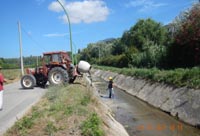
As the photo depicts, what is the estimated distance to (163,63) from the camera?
3431cm

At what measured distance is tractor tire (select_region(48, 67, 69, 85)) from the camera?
70.0ft

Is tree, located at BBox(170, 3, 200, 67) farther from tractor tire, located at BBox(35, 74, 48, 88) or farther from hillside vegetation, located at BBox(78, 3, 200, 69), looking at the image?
tractor tire, located at BBox(35, 74, 48, 88)

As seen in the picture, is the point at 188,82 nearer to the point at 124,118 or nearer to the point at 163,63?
the point at 124,118

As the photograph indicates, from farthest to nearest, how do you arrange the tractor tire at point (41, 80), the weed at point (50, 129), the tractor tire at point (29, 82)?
the tractor tire at point (41, 80) < the tractor tire at point (29, 82) < the weed at point (50, 129)

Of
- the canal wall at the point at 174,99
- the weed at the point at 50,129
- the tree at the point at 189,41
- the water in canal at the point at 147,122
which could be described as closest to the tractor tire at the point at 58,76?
the water in canal at the point at 147,122

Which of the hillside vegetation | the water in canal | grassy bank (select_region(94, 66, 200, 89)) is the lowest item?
the water in canal

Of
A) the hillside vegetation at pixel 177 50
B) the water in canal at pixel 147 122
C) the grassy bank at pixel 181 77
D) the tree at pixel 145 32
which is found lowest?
the water in canal at pixel 147 122

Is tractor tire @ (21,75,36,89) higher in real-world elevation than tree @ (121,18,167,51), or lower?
lower

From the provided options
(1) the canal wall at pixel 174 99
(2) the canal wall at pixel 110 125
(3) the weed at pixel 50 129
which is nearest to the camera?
(3) the weed at pixel 50 129

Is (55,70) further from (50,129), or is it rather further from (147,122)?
(50,129)

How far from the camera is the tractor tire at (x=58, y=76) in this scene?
2133cm

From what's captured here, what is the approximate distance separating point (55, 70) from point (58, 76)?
48 centimetres

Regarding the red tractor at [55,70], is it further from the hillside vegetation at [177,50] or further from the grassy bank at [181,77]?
the hillside vegetation at [177,50]

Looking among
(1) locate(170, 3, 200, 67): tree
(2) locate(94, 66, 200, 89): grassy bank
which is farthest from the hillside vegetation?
(2) locate(94, 66, 200, 89): grassy bank
